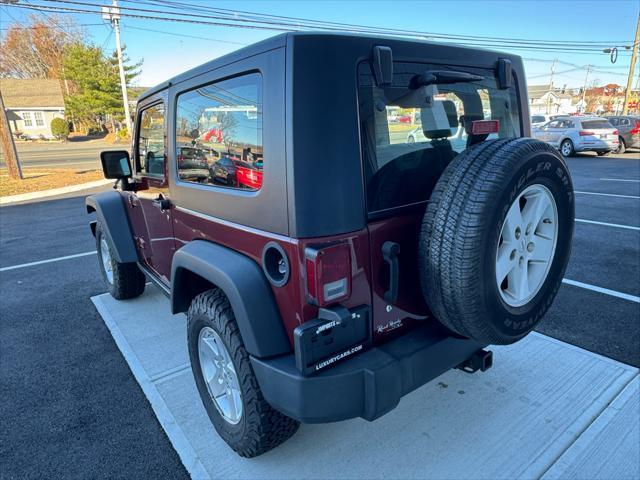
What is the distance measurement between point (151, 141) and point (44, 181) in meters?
13.4

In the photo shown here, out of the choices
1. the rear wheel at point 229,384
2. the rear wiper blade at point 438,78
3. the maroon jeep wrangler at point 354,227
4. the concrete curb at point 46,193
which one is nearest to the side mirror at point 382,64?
→ the maroon jeep wrangler at point 354,227

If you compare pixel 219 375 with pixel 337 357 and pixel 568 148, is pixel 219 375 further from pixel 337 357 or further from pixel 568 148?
pixel 568 148

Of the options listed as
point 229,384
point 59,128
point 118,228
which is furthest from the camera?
point 59,128

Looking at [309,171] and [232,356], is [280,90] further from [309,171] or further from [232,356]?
[232,356]

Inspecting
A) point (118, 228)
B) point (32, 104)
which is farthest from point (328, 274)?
point (32, 104)

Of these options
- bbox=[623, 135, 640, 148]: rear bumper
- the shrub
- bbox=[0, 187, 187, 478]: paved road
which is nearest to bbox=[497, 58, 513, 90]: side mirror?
bbox=[0, 187, 187, 478]: paved road

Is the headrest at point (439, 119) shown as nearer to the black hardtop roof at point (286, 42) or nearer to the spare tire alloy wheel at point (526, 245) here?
the black hardtop roof at point (286, 42)

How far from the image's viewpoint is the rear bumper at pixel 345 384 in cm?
164

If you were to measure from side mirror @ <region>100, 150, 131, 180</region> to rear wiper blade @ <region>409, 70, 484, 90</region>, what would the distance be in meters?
2.34

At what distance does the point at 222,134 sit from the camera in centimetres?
208

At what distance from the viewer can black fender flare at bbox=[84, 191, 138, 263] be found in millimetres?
3494

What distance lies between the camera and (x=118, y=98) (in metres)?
43.5

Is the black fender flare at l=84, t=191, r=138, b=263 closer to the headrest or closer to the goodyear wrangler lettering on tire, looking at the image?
the goodyear wrangler lettering on tire

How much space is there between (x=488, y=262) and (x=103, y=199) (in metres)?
3.27
